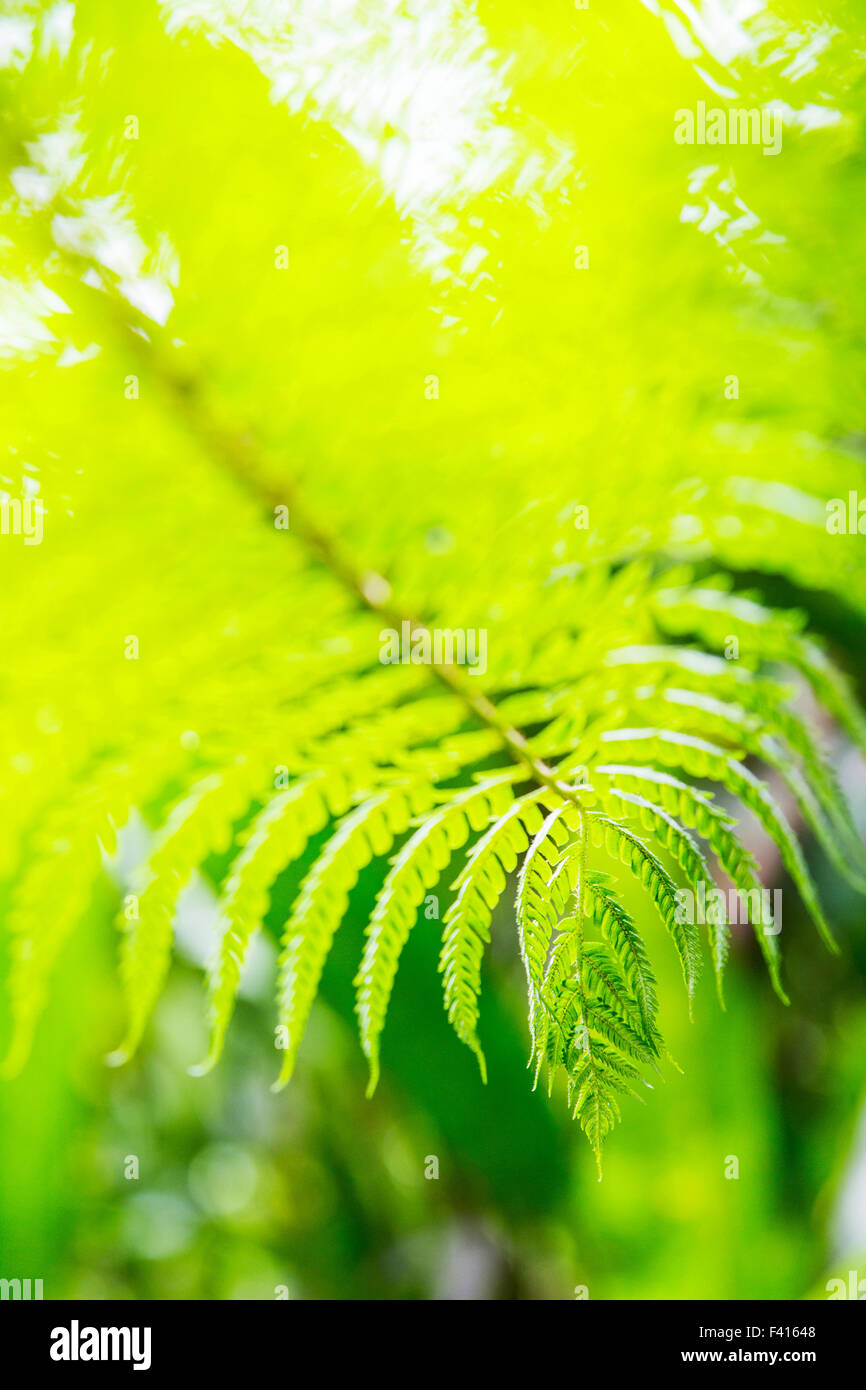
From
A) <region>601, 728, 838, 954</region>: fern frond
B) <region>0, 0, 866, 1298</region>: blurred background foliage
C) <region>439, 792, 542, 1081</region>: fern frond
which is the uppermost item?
<region>0, 0, 866, 1298</region>: blurred background foliage

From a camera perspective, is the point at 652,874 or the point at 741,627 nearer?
the point at 652,874

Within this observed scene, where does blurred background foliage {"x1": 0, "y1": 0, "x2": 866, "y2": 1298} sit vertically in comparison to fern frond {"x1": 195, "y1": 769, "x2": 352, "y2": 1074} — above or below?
above

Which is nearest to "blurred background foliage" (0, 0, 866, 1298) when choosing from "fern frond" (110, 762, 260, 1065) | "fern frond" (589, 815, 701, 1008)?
"fern frond" (110, 762, 260, 1065)

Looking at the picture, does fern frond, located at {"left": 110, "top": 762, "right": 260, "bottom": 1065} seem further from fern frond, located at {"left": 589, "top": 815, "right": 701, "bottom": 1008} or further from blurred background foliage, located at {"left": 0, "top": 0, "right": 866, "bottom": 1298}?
fern frond, located at {"left": 589, "top": 815, "right": 701, "bottom": 1008}

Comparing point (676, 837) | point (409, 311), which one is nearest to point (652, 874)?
point (676, 837)

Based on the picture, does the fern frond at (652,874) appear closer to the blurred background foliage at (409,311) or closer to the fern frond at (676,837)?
the fern frond at (676,837)

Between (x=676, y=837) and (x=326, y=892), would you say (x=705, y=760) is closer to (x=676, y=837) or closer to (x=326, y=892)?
(x=676, y=837)

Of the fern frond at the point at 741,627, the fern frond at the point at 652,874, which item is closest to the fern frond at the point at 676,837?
the fern frond at the point at 652,874

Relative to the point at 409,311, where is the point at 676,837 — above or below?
below

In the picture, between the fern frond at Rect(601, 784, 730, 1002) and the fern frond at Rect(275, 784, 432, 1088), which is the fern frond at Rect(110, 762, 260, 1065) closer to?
the fern frond at Rect(275, 784, 432, 1088)

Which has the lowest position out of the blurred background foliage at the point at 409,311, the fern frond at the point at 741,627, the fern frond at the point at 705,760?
the fern frond at the point at 705,760
